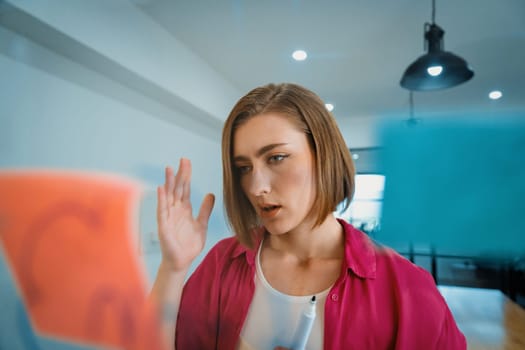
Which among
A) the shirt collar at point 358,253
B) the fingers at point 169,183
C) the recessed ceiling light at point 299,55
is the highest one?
the recessed ceiling light at point 299,55

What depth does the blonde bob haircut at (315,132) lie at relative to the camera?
43cm

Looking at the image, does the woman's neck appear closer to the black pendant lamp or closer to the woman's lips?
the woman's lips

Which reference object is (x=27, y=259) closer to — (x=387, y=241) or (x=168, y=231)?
(x=168, y=231)

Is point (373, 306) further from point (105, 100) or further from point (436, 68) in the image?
point (105, 100)

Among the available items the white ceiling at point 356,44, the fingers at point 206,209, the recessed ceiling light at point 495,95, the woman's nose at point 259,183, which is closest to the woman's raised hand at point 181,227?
the fingers at point 206,209

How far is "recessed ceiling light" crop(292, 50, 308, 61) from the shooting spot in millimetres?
500

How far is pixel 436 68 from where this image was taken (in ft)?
1.39

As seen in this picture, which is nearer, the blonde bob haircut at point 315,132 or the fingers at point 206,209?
the blonde bob haircut at point 315,132

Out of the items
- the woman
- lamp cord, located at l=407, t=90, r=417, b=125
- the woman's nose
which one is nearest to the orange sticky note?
the woman

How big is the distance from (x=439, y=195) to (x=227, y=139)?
12.0 inches

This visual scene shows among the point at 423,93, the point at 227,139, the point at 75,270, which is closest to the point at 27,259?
the point at 75,270

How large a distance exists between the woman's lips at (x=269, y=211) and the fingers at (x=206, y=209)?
107mm

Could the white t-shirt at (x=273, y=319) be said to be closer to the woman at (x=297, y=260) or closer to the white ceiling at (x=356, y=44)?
the woman at (x=297, y=260)

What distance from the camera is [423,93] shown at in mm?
453
